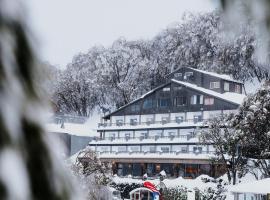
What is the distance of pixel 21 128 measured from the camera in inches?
16.6

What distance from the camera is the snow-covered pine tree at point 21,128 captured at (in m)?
0.41

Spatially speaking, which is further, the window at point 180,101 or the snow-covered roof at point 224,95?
the window at point 180,101

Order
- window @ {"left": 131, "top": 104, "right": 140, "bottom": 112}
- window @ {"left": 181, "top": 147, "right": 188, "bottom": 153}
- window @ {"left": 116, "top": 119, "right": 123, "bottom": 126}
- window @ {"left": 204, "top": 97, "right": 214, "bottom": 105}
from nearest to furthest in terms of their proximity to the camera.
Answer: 1. window @ {"left": 181, "top": 147, "right": 188, "bottom": 153}
2. window @ {"left": 204, "top": 97, "right": 214, "bottom": 105}
3. window @ {"left": 116, "top": 119, "right": 123, "bottom": 126}
4. window @ {"left": 131, "top": 104, "right": 140, "bottom": 112}

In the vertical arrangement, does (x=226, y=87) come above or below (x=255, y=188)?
above

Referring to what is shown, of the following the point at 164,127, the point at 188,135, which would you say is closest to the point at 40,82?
the point at 188,135

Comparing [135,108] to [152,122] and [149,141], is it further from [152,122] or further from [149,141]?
[149,141]

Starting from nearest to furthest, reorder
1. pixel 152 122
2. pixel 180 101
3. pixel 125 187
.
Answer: pixel 125 187
pixel 152 122
pixel 180 101

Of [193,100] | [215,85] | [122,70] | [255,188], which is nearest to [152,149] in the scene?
[193,100]

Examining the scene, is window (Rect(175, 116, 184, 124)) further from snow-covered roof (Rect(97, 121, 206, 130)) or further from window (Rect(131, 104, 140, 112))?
window (Rect(131, 104, 140, 112))

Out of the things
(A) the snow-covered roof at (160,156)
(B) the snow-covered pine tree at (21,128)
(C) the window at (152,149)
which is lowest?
(A) the snow-covered roof at (160,156)

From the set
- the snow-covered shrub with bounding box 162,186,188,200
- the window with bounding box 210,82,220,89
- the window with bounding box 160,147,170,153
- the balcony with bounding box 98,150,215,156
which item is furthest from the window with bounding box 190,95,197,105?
the snow-covered shrub with bounding box 162,186,188,200

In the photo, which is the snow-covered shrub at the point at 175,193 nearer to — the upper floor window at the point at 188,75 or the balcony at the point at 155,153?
the balcony at the point at 155,153

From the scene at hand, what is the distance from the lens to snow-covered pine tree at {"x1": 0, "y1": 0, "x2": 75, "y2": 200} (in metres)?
0.41

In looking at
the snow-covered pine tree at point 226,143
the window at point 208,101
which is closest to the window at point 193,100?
the window at point 208,101
